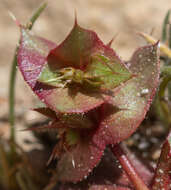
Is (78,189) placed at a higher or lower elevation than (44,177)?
higher

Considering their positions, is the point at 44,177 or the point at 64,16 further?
the point at 64,16

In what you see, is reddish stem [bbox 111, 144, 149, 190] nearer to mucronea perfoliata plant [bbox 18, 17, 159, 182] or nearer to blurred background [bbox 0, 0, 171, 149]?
mucronea perfoliata plant [bbox 18, 17, 159, 182]

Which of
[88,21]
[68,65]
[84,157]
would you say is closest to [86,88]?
[68,65]

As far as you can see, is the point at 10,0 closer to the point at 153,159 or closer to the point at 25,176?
the point at 25,176

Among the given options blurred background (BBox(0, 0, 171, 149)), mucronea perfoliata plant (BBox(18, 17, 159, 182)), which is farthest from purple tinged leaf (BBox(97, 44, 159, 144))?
blurred background (BBox(0, 0, 171, 149))

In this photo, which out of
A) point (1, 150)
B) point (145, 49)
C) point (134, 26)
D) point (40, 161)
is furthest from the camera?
point (134, 26)

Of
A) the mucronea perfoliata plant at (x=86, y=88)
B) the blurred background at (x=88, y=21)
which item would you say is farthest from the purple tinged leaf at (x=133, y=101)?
the blurred background at (x=88, y=21)

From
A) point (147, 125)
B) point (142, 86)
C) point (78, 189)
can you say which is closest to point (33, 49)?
point (142, 86)
